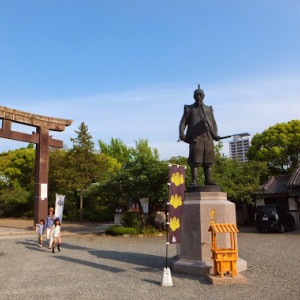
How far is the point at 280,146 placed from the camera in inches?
1139

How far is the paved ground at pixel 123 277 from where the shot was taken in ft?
18.8

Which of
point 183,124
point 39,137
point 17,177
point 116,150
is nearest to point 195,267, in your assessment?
point 183,124

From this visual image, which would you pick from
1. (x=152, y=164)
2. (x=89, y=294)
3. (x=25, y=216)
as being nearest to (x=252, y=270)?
(x=89, y=294)

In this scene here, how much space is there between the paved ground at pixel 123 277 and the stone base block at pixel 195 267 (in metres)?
0.22

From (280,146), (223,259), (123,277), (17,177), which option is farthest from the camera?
(17,177)

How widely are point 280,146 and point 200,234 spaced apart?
24.5 m

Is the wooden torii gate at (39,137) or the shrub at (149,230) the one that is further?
the wooden torii gate at (39,137)

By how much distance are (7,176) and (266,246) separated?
105 feet

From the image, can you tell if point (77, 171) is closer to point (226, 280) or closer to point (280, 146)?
point (280, 146)

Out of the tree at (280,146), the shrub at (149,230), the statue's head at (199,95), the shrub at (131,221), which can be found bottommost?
the shrub at (149,230)

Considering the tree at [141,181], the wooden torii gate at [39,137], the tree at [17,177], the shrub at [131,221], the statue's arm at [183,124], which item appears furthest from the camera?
the tree at [17,177]

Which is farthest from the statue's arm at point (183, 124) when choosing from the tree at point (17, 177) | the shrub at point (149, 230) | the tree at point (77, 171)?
the tree at point (17, 177)

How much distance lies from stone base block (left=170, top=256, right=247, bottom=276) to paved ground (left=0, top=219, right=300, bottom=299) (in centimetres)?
22

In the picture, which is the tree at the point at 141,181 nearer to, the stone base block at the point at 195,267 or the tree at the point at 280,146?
the stone base block at the point at 195,267
